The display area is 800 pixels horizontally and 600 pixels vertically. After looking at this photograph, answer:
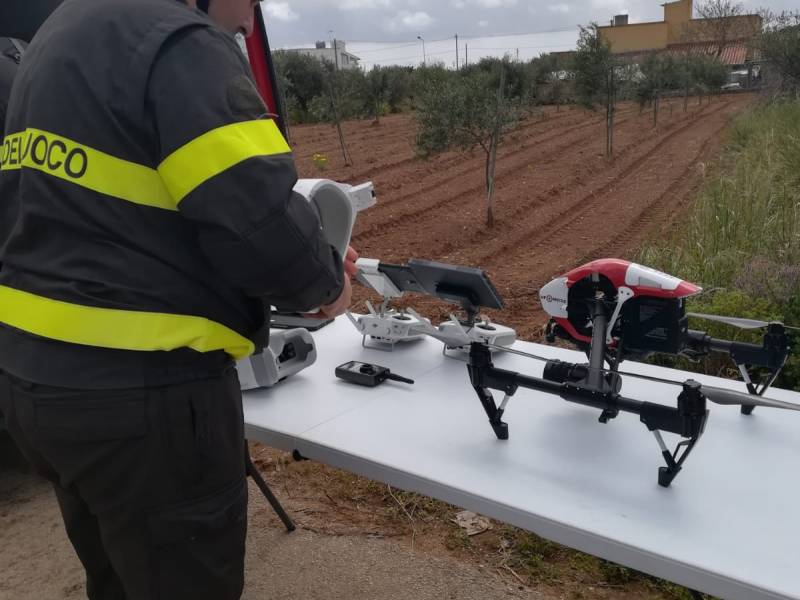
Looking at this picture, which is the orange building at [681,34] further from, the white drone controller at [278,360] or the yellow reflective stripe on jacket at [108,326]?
the yellow reflective stripe on jacket at [108,326]

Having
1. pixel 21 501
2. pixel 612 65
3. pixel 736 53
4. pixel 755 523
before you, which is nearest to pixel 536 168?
pixel 612 65

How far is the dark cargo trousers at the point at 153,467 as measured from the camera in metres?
1.25

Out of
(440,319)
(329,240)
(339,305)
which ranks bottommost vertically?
(440,319)

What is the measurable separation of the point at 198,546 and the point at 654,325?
4.23ft

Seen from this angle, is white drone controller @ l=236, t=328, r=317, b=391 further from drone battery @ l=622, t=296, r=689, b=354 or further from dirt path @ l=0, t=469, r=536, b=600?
drone battery @ l=622, t=296, r=689, b=354

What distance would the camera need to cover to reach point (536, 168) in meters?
14.5

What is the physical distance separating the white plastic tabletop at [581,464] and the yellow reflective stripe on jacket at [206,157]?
2.95 feet

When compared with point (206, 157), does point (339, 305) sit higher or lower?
lower

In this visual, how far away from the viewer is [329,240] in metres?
1.87

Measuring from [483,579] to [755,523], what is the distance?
147 cm

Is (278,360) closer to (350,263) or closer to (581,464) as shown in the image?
(350,263)

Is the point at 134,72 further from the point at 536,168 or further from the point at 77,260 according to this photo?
the point at 536,168

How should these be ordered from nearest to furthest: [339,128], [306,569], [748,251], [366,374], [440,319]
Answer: [366,374]
[306,569]
[748,251]
[440,319]
[339,128]

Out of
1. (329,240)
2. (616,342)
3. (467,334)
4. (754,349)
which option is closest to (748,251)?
(754,349)
